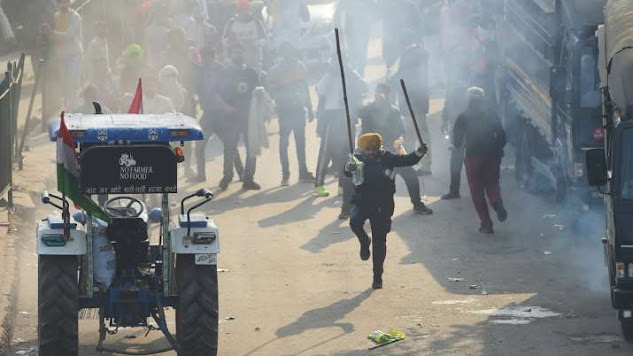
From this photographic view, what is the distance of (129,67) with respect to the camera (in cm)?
2159

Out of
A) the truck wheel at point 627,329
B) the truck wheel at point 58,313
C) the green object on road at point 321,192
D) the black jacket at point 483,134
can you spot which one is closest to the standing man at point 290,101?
the green object on road at point 321,192

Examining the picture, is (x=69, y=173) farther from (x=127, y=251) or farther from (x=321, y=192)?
(x=321, y=192)

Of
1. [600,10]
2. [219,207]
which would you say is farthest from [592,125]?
[219,207]

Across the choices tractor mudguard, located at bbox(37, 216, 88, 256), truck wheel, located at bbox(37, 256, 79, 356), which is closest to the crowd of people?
tractor mudguard, located at bbox(37, 216, 88, 256)

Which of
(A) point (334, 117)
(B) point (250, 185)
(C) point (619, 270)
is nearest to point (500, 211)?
(A) point (334, 117)

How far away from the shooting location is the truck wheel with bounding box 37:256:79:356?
1170 cm

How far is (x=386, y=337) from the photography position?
13.4m

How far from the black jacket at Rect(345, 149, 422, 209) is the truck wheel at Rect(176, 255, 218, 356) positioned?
416 centimetres

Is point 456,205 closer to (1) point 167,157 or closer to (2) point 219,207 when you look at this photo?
(2) point 219,207

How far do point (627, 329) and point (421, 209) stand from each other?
7562 mm

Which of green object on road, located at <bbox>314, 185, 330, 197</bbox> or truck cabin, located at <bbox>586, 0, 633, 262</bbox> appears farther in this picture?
green object on road, located at <bbox>314, 185, 330, 197</bbox>

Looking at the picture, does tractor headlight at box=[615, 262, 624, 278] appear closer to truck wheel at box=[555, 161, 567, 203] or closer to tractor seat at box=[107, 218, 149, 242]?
tractor seat at box=[107, 218, 149, 242]

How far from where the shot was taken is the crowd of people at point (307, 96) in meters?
19.0

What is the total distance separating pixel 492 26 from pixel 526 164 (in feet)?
10.7
